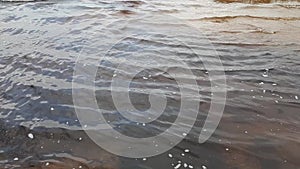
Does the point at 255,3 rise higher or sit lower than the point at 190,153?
higher

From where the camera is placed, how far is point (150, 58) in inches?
267

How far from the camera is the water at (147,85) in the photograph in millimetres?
4242

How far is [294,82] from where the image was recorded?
5801 mm

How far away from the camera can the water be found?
4.24 meters

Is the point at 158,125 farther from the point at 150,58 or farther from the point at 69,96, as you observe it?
the point at 150,58

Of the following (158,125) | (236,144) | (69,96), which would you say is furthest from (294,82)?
(69,96)

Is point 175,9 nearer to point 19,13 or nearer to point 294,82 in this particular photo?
point 19,13

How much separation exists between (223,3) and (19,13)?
5.82m

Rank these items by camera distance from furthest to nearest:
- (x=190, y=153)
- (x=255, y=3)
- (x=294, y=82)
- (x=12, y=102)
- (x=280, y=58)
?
1. (x=255, y=3)
2. (x=280, y=58)
3. (x=294, y=82)
4. (x=12, y=102)
5. (x=190, y=153)

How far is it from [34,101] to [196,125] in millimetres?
2435

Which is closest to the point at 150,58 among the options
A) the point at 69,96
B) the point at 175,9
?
the point at 69,96

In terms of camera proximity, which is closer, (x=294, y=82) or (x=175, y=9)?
(x=294, y=82)

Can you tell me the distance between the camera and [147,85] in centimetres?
578

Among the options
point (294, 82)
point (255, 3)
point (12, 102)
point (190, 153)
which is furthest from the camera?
point (255, 3)
